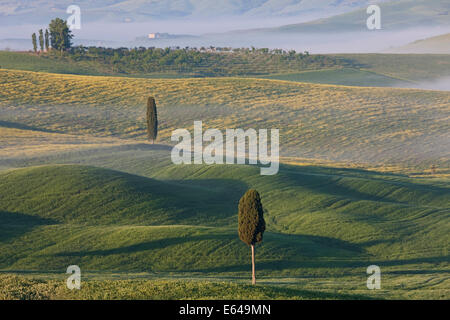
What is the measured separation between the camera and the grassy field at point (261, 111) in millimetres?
95625

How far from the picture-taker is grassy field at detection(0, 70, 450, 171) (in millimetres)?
95625

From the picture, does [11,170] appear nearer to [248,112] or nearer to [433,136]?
[248,112]

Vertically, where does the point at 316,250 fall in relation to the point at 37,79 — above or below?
below

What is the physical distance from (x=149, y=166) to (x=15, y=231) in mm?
26146

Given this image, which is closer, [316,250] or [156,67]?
[316,250]

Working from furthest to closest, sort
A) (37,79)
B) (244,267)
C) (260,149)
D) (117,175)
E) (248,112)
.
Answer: (37,79), (248,112), (260,149), (117,175), (244,267)

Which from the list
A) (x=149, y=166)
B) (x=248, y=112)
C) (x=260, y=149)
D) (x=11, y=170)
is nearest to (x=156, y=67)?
(x=248, y=112)

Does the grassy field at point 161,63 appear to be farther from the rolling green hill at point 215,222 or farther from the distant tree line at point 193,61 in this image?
the rolling green hill at point 215,222

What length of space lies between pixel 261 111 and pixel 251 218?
76266 millimetres

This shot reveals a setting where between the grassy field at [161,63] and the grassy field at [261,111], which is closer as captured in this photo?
the grassy field at [261,111]

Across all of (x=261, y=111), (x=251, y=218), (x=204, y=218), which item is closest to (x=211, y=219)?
(x=204, y=218)

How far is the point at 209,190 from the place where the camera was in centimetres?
6119

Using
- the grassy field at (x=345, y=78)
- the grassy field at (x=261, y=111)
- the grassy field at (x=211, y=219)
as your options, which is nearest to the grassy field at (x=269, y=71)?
the grassy field at (x=345, y=78)

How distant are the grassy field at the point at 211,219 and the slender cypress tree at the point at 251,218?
9.81ft
